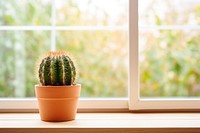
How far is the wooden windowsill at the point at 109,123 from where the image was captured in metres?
1.49

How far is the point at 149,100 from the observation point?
1.90m

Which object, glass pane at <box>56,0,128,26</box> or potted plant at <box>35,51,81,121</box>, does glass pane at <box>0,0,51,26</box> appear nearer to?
glass pane at <box>56,0,128,26</box>

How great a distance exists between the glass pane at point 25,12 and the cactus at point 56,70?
2.47 m

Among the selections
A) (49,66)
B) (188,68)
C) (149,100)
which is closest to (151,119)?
(149,100)

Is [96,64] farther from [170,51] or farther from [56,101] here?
[56,101]

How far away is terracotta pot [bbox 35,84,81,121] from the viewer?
5.40ft

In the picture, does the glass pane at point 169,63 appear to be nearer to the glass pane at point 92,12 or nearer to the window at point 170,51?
the window at point 170,51

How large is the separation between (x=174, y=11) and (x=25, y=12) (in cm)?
168

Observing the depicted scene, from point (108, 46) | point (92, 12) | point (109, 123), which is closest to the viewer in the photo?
point (109, 123)

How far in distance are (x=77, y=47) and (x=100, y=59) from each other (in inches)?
11.8

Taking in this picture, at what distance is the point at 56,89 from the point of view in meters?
1.64

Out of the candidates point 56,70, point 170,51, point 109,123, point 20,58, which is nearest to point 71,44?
point 20,58

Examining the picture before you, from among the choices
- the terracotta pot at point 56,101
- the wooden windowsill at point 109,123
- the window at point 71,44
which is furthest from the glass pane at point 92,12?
the terracotta pot at point 56,101

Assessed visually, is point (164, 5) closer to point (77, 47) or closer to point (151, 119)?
point (77, 47)
